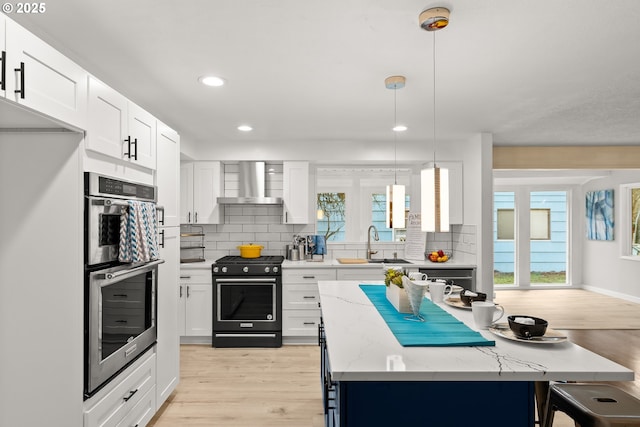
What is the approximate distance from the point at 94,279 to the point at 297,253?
3.14 metres

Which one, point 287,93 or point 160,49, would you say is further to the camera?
point 287,93

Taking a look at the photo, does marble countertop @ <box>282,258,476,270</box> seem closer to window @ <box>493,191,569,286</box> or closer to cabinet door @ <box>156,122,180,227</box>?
cabinet door @ <box>156,122,180,227</box>

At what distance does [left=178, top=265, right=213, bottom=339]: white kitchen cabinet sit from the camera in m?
4.54

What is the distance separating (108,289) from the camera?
6.84 ft

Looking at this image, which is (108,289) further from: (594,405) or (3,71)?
(594,405)

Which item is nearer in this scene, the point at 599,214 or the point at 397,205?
the point at 397,205

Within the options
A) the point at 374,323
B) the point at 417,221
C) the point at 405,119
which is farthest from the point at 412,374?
the point at 417,221

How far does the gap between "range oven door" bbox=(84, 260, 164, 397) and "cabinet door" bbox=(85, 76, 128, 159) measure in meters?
0.64

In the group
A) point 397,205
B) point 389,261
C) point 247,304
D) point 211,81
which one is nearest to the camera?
point 397,205

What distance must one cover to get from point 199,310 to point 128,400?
7.28ft

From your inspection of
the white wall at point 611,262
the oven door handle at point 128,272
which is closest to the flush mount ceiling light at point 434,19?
the oven door handle at point 128,272

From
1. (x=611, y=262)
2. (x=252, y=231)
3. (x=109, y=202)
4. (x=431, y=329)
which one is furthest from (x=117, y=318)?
(x=611, y=262)

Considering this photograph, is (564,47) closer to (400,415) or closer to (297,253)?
(400,415)

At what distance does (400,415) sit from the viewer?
5.17ft
